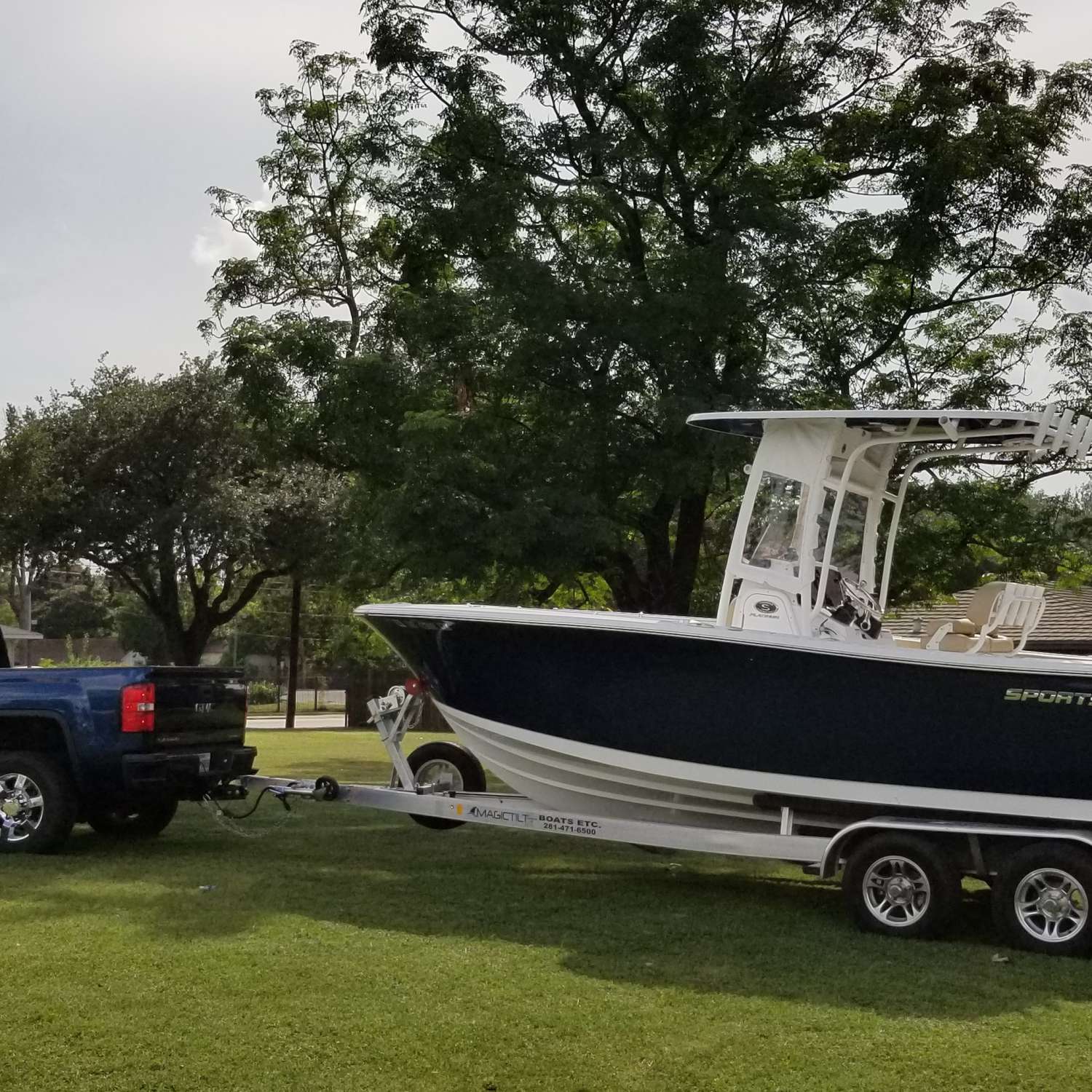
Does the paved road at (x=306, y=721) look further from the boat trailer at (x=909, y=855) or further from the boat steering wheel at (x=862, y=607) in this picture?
the boat steering wheel at (x=862, y=607)

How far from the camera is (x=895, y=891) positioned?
8.17m

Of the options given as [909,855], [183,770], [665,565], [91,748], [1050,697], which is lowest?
[909,855]

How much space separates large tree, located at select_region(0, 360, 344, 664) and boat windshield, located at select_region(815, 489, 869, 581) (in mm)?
22323

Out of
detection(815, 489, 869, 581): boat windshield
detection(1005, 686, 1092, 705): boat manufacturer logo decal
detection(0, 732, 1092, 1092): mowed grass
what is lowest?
detection(0, 732, 1092, 1092): mowed grass

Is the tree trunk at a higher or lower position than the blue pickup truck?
higher

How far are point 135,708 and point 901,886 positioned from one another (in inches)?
202

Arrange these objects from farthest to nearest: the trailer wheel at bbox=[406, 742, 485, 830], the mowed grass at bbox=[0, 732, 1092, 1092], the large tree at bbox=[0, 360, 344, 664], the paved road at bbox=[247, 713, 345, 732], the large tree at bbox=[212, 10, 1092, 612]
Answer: the paved road at bbox=[247, 713, 345, 732]
the large tree at bbox=[0, 360, 344, 664]
the large tree at bbox=[212, 10, 1092, 612]
the trailer wheel at bbox=[406, 742, 485, 830]
the mowed grass at bbox=[0, 732, 1092, 1092]

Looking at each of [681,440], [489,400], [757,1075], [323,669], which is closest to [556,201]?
[489,400]

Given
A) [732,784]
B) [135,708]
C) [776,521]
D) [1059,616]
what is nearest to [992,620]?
[776,521]

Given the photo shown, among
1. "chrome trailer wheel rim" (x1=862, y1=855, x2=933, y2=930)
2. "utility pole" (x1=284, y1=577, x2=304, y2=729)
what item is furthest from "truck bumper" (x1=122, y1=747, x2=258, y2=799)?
"utility pole" (x1=284, y1=577, x2=304, y2=729)

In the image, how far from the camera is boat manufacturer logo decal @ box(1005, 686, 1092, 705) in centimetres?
798

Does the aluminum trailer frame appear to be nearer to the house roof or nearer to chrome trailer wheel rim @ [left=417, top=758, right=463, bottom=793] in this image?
chrome trailer wheel rim @ [left=417, top=758, right=463, bottom=793]

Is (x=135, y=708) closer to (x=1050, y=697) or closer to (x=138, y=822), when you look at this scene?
(x=138, y=822)

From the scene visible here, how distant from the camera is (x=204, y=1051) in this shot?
5.36 meters
